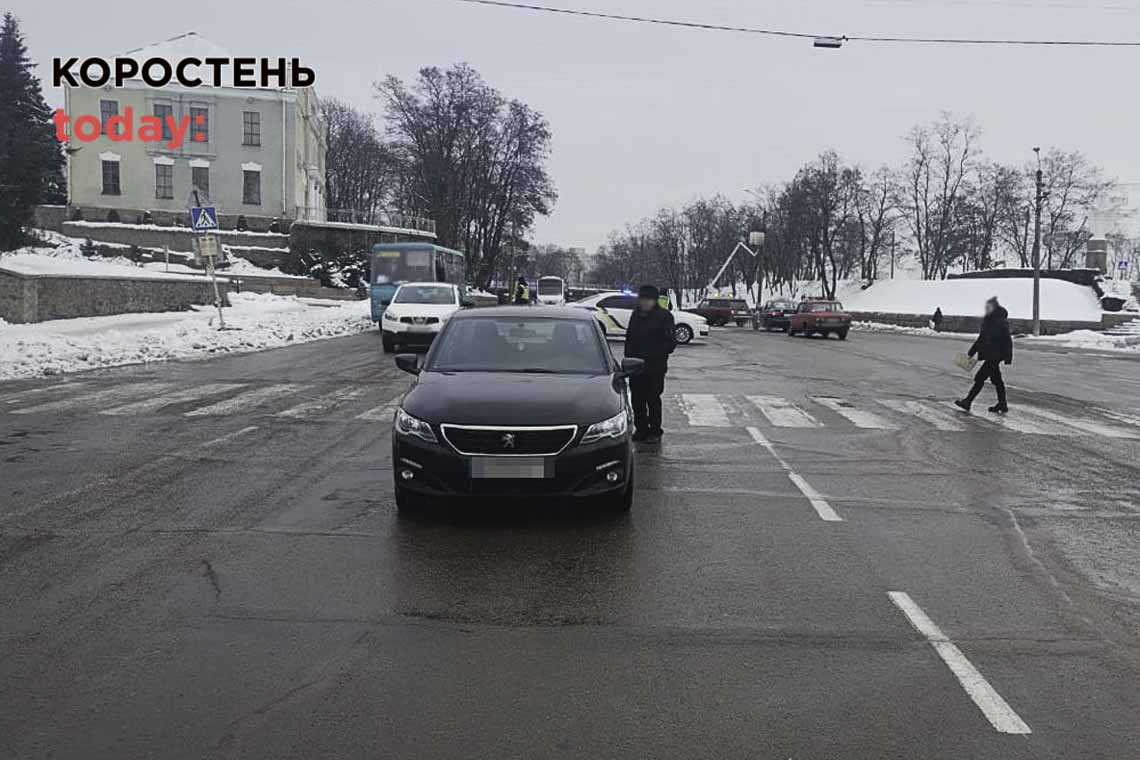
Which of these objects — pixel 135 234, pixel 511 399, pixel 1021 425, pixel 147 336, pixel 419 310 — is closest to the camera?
pixel 511 399

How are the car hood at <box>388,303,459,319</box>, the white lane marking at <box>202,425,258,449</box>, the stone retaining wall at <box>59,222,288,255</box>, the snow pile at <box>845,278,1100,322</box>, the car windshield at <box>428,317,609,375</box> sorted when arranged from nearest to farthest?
the car windshield at <box>428,317,609,375</box> → the white lane marking at <box>202,425,258,449</box> → the car hood at <box>388,303,459,319</box> → the stone retaining wall at <box>59,222,288,255</box> → the snow pile at <box>845,278,1100,322</box>

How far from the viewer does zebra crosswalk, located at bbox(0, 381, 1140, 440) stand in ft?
43.4

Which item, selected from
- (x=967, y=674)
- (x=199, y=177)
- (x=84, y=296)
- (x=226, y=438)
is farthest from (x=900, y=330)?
(x=967, y=674)

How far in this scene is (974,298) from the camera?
71.9 metres

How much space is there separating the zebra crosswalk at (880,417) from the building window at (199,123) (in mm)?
55940

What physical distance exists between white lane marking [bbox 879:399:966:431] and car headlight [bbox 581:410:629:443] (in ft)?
23.2

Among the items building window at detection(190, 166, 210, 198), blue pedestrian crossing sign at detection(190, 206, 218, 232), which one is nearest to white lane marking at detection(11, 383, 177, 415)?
blue pedestrian crossing sign at detection(190, 206, 218, 232)

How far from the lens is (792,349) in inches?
1278

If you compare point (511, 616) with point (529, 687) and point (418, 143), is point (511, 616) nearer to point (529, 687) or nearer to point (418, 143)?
point (529, 687)

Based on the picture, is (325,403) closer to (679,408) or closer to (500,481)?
(679,408)

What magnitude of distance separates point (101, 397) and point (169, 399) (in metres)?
0.96

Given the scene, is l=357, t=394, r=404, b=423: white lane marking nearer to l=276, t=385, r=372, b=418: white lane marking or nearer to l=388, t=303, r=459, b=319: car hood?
l=276, t=385, r=372, b=418: white lane marking

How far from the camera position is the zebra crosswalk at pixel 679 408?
13234 millimetres

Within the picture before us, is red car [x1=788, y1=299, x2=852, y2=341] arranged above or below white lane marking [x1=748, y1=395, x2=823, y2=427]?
above
